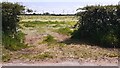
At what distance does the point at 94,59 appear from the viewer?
11797 millimetres

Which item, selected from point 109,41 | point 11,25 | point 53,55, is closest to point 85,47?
point 109,41

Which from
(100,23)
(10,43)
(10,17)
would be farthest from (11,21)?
(100,23)

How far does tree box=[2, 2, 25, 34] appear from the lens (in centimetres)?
1574

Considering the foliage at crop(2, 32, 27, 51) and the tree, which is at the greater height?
the tree

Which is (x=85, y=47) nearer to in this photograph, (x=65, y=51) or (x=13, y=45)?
(x=65, y=51)

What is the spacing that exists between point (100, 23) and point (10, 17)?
4919 mm

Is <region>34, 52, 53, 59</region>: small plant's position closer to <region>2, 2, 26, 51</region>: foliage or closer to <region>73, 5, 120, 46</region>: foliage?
<region>2, 2, 26, 51</region>: foliage

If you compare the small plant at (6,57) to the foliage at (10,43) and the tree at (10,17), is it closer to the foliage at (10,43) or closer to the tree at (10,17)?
the foliage at (10,43)

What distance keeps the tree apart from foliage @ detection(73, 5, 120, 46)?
12.9ft

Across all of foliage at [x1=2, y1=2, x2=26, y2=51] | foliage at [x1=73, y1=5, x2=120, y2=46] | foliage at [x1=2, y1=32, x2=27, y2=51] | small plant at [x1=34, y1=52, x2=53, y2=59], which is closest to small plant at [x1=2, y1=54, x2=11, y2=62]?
small plant at [x1=34, y1=52, x2=53, y2=59]

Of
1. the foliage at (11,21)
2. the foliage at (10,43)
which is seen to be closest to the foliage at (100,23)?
the foliage at (11,21)

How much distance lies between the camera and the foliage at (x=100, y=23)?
16.5 meters

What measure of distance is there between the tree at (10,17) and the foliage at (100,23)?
3922 mm

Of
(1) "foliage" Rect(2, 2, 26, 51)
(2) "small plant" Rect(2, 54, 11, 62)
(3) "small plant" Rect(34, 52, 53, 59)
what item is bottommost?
(3) "small plant" Rect(34, 52, 53, 59)
